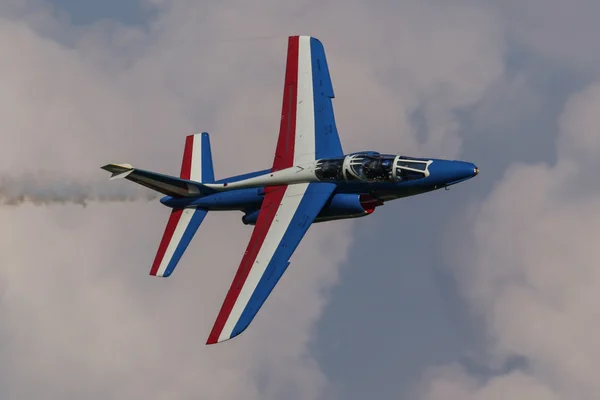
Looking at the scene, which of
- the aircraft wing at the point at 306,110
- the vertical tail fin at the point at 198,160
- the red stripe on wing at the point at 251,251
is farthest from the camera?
the vertical tail fin at the point at 198,160

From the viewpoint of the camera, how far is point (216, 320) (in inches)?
1865

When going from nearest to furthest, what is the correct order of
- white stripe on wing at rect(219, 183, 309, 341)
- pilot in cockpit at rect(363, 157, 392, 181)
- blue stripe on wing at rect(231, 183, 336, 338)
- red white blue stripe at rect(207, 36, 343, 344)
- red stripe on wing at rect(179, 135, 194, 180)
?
white stripe on wing at rect(219, 183, 309, 341) → blue stripe on wing at rect(231, 183, 336, 338) → red white blue stripe at rect(207, 36, 343, 344) → pilot in cockpit at rect(363, 157, 392, 181) → red stripe on wing at rect(179, 135, 194, 180)

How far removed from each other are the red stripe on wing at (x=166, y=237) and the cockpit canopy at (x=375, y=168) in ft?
24.6

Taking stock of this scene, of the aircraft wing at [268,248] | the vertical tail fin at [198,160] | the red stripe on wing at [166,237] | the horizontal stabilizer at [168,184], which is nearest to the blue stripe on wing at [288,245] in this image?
the aircraft wing at [268,248]

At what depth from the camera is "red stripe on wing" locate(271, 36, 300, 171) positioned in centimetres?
5341

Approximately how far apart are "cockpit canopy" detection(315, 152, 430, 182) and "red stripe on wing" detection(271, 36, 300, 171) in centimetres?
276

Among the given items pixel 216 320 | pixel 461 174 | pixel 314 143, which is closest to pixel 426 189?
pixel 461 174

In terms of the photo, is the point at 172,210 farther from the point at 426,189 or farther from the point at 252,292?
the point at 426,189

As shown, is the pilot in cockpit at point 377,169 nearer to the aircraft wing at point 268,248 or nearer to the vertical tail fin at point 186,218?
the aircraft wing at point 268,248

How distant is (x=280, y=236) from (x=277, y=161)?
4.26 metres

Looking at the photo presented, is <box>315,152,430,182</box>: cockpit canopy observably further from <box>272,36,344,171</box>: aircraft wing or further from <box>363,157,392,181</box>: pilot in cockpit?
<box>272,36,344,171</box>: aircraft wing

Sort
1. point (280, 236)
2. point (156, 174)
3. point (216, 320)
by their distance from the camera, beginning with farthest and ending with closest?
point (156, 174)
point (280, 236)
point (216, 320)

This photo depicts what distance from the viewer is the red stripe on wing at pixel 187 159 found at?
183ft

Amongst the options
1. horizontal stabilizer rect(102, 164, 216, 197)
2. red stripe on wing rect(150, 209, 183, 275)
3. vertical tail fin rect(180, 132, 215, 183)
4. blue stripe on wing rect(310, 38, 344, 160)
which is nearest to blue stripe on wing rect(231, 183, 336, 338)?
blue stripe on wing rect(310, 38, 344, 160)
